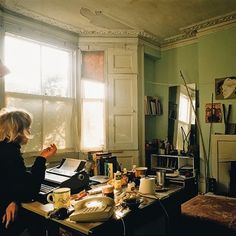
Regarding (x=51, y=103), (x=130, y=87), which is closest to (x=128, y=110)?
(x=130, y=87)

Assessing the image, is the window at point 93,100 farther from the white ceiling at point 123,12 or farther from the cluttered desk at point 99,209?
the cluttered desk at point 99,209

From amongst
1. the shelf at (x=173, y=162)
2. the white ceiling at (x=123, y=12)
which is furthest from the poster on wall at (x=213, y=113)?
the white ceiling at (x=123, y=12)

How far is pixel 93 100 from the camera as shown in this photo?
3.91m

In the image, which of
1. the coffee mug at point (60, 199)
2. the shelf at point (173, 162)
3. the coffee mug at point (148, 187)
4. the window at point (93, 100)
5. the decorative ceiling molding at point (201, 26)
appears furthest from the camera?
the shelf at point (173, 162)

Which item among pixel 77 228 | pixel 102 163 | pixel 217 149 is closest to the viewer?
pixel 77 228

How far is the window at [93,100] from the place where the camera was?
385 centimetres

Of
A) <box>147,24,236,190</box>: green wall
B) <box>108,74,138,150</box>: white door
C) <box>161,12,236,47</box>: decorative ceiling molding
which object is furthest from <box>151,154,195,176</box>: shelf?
<box>161,12,236,47</box>: decorative ceiling molding

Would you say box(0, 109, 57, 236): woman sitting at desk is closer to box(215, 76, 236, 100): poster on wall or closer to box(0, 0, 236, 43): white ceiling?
box(0, 0, 236, 43): white ceiling

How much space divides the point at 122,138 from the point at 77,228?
2.75m

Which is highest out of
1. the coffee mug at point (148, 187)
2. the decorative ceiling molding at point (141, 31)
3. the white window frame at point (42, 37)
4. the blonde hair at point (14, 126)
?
the decorative ceiling molding at point (141, 31)

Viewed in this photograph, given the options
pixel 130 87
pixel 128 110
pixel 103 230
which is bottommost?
pixel 103 230

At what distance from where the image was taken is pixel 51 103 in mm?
3500

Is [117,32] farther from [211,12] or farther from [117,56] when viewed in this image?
[211,12]

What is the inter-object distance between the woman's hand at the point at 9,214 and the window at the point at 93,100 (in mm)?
2336
